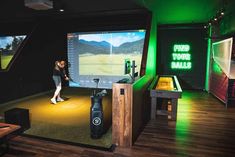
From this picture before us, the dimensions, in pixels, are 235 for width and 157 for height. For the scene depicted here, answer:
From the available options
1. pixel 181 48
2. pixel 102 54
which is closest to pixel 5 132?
pixel 102 54

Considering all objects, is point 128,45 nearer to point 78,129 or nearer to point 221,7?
point 221,7

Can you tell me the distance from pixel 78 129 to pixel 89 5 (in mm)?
4043

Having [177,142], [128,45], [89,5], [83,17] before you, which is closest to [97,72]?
[128,45]

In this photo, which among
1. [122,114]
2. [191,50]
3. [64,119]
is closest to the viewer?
[122,114]

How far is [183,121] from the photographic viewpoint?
456 centimetres

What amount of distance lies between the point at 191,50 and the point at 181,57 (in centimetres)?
53

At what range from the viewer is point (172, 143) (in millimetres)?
3414

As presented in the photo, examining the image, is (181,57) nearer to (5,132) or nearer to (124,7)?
(124,7)

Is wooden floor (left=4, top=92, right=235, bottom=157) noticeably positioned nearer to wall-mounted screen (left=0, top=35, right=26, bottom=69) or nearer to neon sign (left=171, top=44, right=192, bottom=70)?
neon sign (left=171, top=44, right=192, bottom=70)

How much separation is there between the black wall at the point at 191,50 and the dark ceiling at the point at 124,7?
5.69 feet

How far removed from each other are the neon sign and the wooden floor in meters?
4.12

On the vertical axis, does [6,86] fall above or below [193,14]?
below

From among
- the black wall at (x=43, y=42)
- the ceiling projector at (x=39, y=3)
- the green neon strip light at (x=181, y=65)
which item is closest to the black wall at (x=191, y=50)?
the green neon strip light at (x=181, y=65)

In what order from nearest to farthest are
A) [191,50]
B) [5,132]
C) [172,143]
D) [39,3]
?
1. [5,132]
2. [172,143]
3. [39,3]
4. [191,50]
